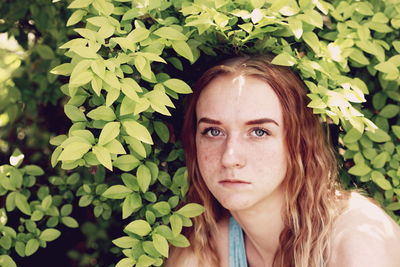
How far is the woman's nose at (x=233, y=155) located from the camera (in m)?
1.98

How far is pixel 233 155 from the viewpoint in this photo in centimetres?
198

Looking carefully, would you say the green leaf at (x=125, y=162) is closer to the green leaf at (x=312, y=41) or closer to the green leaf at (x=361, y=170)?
the green leaf at (x=312, y=41)

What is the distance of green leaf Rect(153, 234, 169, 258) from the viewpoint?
75.8 inches

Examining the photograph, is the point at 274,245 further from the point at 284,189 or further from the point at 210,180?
the point at 210,180

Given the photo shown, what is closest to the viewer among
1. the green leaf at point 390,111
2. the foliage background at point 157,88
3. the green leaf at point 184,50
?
the foliage background at point 157,88

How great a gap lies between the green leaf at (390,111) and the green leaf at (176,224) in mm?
940

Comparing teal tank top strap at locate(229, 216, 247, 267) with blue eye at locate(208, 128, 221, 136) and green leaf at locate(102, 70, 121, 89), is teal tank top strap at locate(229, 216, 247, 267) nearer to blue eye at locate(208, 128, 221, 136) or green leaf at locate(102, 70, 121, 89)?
blue eye at locate(208, 128, 221, 136)

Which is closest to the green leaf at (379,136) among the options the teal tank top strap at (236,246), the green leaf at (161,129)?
the teal tank top strap at (236,246)

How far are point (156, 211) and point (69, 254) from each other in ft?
4.51

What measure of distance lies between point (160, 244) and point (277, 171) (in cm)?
47

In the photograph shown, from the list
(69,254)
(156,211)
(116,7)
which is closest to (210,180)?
(156,211)

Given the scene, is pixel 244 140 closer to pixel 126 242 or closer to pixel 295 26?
pixel 295 26

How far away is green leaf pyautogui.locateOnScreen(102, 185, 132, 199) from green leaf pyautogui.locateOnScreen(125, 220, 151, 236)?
0.12 meters

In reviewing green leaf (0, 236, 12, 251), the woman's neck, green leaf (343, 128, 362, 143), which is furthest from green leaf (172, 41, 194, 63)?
green leaf (0, 236, 12, 251)
